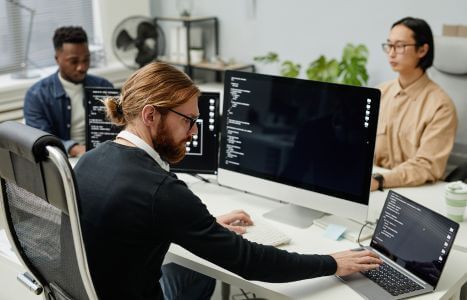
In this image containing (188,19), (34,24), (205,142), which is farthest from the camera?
(188,19)

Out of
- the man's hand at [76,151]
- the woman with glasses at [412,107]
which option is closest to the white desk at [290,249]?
the woman with glasses at [412,107]

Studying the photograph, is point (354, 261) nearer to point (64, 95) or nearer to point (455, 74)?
point (455, 74)

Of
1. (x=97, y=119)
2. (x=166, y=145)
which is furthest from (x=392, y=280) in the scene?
(x=97, y=119)

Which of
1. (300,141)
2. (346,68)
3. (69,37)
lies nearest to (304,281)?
(300,141)

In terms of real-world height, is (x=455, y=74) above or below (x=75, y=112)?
above

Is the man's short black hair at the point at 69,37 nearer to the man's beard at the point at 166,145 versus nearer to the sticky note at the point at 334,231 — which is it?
the man's beard at the point at 166,145

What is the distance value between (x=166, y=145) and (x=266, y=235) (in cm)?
48

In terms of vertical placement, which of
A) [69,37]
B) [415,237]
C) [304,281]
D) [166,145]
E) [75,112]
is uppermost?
[69,37]

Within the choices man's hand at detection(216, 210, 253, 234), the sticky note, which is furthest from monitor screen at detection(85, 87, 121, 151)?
the sticky note

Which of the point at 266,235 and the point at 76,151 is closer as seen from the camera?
the point at 266,235

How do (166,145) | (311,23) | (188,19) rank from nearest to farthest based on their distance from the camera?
1. (166,145)
2. (311,23)
3. (188,19)

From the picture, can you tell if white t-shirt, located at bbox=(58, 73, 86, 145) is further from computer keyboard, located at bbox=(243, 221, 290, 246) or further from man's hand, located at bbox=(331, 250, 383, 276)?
man's hand, located at bbox=(331, 250, 383, 276)

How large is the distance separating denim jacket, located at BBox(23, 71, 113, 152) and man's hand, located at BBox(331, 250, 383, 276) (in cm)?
167

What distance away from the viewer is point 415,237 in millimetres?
1539
